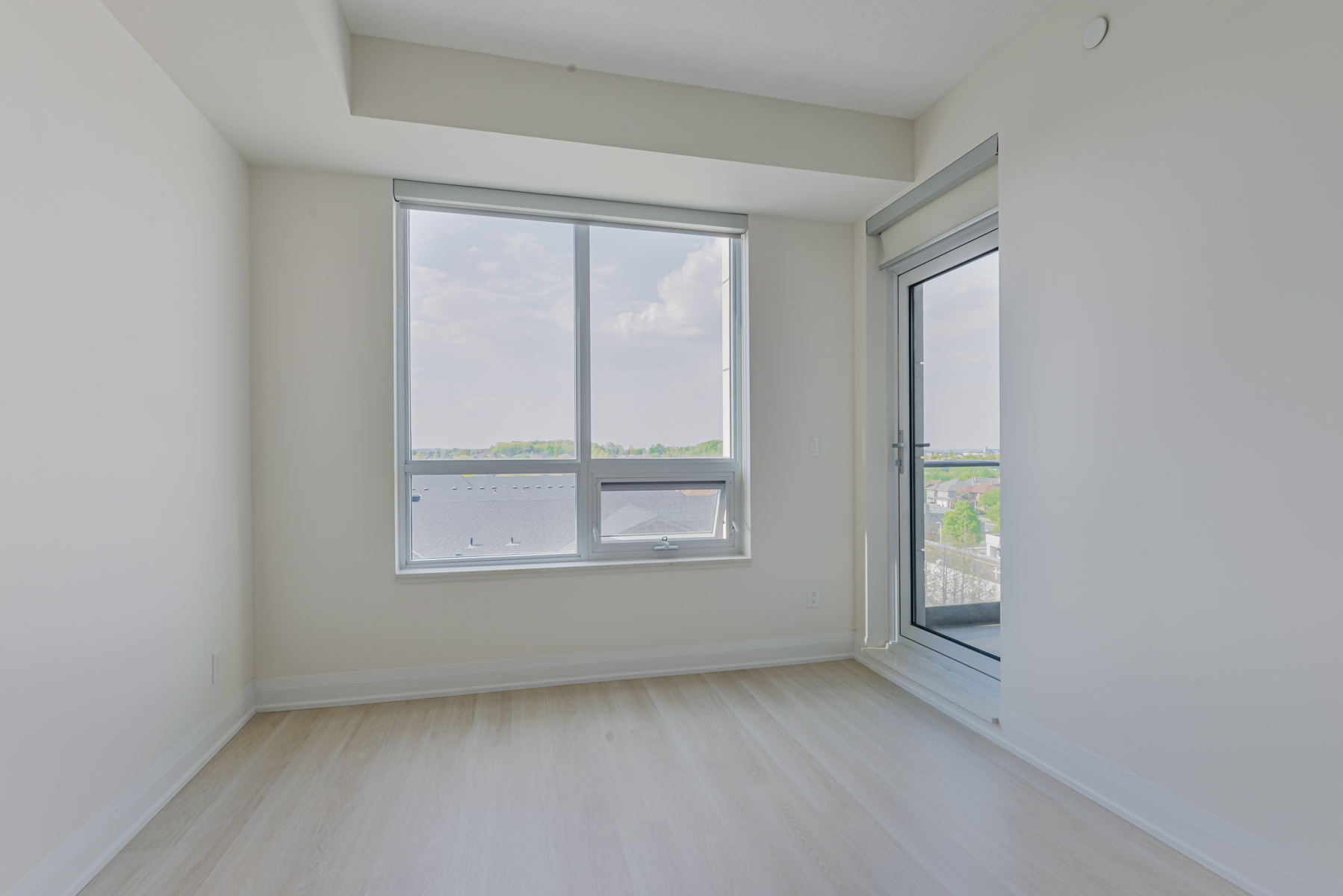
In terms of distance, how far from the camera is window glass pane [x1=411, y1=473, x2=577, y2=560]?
315cm

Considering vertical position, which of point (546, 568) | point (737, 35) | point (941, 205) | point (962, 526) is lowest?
point (546, 568)

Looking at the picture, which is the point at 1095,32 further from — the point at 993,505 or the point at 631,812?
the point at 631,812

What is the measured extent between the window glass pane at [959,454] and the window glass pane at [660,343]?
1.08 meters

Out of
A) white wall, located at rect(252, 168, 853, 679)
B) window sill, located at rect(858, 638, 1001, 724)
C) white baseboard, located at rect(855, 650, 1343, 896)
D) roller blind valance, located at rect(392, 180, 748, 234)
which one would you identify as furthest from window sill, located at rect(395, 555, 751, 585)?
roller blind valance, located at rect(392, 180, 748, 234)

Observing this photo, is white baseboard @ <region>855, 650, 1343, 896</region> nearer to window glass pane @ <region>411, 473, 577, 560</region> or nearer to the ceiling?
window glass pane @ <region>411, 473, 577, 560</region>

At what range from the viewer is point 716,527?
3572 millimetres

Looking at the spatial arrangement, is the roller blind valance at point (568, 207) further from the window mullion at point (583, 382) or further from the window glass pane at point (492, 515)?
the window glass pane at point (492, 515)

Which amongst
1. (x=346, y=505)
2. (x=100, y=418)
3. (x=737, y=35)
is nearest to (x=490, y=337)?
(x=346, y=505)

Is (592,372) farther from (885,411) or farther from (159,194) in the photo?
(159,194)

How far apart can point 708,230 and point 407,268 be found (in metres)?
1.62

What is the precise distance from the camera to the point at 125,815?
1896 millimetres

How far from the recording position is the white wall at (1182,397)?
5.09ft

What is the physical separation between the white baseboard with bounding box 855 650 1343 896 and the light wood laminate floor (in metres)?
0.05

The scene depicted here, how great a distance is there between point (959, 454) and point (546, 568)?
2.12m
